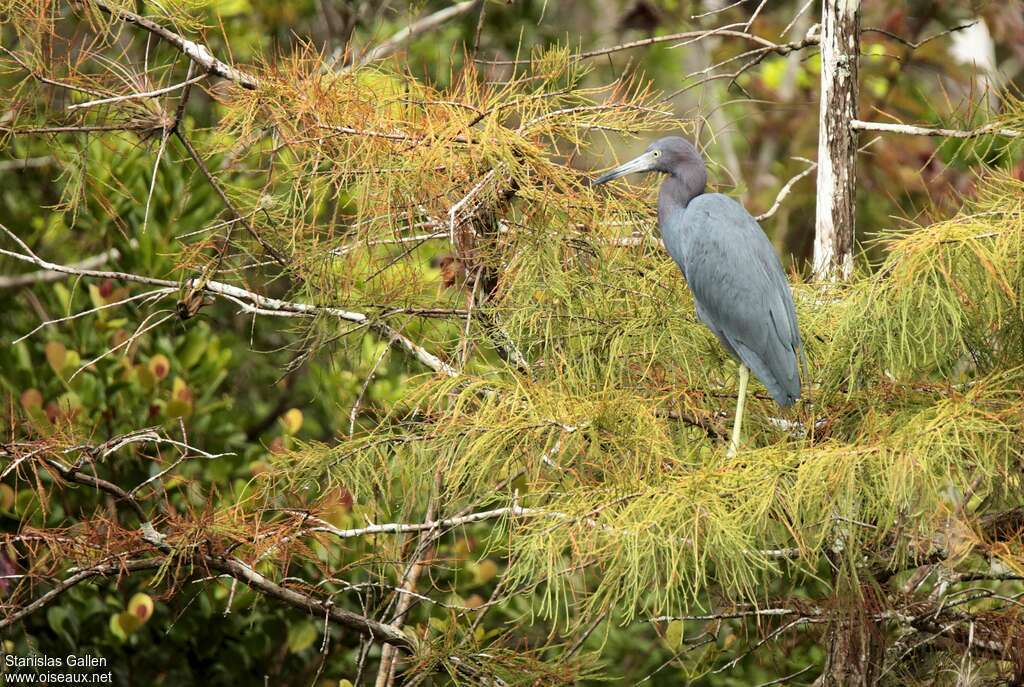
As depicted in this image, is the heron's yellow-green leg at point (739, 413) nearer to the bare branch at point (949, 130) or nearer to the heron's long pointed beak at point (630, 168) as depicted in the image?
the heron's long pointed beak at point (630, 168)

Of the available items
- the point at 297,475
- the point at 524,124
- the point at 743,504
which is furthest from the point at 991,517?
the point at 297,475

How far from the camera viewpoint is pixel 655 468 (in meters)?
1.92

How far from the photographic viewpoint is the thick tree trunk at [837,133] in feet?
8.38

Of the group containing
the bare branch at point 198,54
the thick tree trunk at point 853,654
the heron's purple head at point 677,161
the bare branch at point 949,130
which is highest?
the bare branch at point 198,54

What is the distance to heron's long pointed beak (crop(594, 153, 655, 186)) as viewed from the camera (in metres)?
2.37

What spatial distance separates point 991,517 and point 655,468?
0.54 meters

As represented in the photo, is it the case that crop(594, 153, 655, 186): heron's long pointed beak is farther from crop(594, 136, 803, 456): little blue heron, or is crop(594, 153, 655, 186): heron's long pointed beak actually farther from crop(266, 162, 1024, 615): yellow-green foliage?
crop(266, 162, 1024, 615): yellow-green foliage

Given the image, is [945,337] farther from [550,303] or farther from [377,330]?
[377,330]

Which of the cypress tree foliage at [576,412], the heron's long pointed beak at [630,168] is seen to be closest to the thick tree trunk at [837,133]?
the cypress tree foliage at [576,412]

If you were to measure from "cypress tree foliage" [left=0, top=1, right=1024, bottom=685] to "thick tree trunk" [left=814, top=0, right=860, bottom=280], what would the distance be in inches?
6.3

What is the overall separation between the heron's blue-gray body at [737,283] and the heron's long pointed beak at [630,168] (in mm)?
62

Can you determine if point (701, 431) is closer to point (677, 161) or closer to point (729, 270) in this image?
point (729, 270)

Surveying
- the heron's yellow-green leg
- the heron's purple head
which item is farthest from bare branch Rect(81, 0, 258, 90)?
the heron's yellow-green leg

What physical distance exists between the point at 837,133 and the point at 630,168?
0.42 metres
